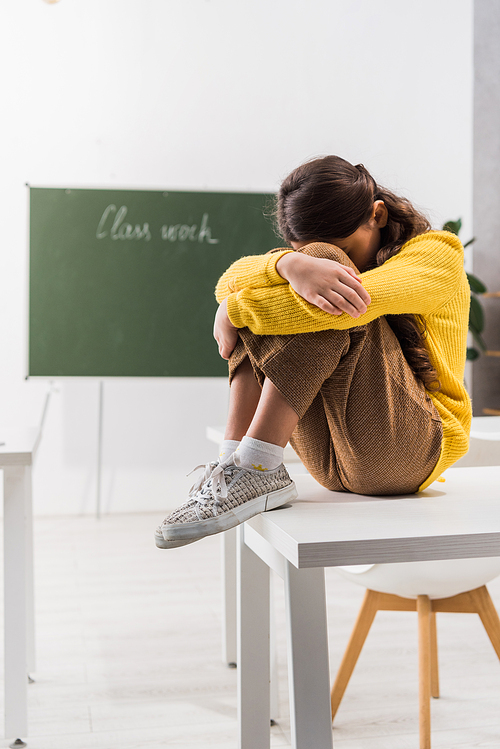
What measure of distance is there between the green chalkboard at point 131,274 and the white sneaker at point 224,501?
8.72 feet

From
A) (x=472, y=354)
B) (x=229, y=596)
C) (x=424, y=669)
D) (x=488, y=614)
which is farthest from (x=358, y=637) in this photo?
(x=472, y=354)

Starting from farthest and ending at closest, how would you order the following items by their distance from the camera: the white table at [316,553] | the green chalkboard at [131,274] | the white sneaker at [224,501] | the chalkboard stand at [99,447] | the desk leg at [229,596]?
the chalkboard stand at [99,447], the green chalkboard at [131,274], the desk leg at [229,596], the white sneaker at [224,501], the white table at [316,553]

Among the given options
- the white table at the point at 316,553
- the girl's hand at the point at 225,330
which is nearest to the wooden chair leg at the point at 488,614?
the white table at the point at 316,553

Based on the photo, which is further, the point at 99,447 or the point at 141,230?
the point at 99,447

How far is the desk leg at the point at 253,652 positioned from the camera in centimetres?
106

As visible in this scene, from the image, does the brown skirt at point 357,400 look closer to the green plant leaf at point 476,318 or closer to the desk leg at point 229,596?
the desk leg at point 229,596

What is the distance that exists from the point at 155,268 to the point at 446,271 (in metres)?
2.72

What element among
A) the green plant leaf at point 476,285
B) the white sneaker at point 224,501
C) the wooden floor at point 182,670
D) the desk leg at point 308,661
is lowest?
the wooden floor at point 182,670

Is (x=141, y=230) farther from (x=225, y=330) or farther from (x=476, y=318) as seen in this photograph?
(x=225, y=330)

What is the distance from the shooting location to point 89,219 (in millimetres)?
3518

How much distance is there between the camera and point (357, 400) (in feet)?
3.25

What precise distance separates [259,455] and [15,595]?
0.72 m

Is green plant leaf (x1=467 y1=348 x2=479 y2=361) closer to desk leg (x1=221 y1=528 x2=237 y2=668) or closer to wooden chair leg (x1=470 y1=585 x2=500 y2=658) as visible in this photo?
desk leg (x1=221 y1=528 x2=237 y2=668)

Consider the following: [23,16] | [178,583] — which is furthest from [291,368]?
[23,16]
